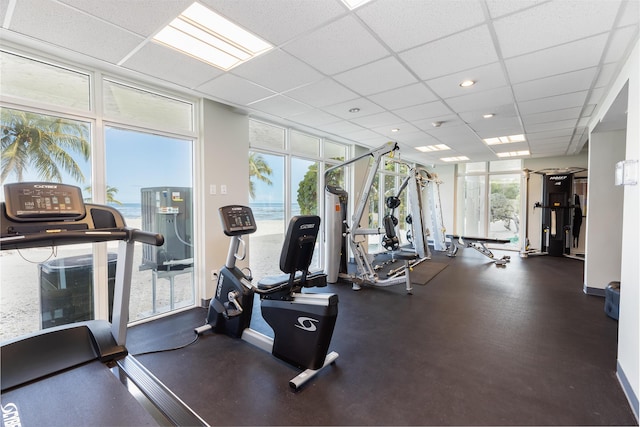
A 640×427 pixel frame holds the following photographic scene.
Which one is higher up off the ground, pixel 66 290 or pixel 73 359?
pixel 66 290

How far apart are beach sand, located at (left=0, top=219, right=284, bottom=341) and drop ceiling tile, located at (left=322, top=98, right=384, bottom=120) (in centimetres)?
201

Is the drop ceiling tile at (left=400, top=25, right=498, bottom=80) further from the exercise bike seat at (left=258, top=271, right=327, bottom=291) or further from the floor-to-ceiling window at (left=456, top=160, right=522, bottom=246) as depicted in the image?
the floor-to-ceiling window at (left=456, top=160, right=522, bottom=246)

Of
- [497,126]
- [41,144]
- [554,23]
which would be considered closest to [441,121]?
[497,126]

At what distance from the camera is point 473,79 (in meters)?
2.81

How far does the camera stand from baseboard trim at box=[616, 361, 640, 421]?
5.95ft

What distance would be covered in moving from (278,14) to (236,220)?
5.71 feet

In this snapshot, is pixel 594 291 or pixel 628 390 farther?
pixel 594 291

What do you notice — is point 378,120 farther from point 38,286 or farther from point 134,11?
point 38,286

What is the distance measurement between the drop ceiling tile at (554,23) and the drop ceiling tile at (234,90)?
220 centimetres

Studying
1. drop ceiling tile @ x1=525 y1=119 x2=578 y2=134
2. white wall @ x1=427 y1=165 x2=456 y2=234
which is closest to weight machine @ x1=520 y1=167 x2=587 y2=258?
white wall @ x1=427 y1=165 x2=456 y2=234

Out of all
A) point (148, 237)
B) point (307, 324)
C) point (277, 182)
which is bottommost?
point (307, 324)

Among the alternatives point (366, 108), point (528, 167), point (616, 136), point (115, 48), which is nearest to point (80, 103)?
point (115, 48)

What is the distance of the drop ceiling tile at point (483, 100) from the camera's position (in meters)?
3.16

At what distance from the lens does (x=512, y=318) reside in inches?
128
